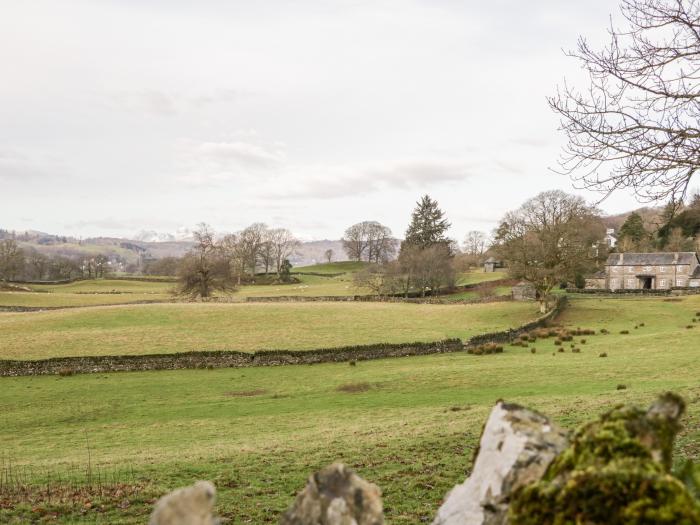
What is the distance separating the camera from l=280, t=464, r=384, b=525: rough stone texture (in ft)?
12.8

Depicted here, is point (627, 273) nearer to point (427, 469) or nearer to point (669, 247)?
point (669, 247)

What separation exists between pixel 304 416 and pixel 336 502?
21.2m

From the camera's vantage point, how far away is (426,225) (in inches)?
4724

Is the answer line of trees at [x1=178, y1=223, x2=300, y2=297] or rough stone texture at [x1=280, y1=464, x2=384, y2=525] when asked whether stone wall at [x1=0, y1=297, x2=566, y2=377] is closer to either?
rough stone texture at [x1=280, y1=464, x2=384, y2=525]

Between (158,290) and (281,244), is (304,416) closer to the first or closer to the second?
(158,290)

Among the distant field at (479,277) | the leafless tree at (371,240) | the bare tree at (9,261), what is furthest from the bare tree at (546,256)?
the bare tree at (9,261)

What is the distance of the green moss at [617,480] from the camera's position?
3115 millimetres

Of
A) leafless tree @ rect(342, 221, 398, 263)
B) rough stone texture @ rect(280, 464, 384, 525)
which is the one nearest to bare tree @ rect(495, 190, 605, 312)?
rough stone texture @ rect(280, 464, 384, 525)

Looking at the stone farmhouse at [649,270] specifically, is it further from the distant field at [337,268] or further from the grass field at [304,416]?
the distant field at [337,268]

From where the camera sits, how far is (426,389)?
1160 inches

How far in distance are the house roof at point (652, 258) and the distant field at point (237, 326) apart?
39062 mm

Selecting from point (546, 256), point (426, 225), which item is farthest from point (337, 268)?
point (546, 256)

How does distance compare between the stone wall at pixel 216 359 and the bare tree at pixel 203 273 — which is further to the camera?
the bare tree at pixel 203 273

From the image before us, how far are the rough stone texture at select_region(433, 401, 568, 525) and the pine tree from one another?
115476 mm
